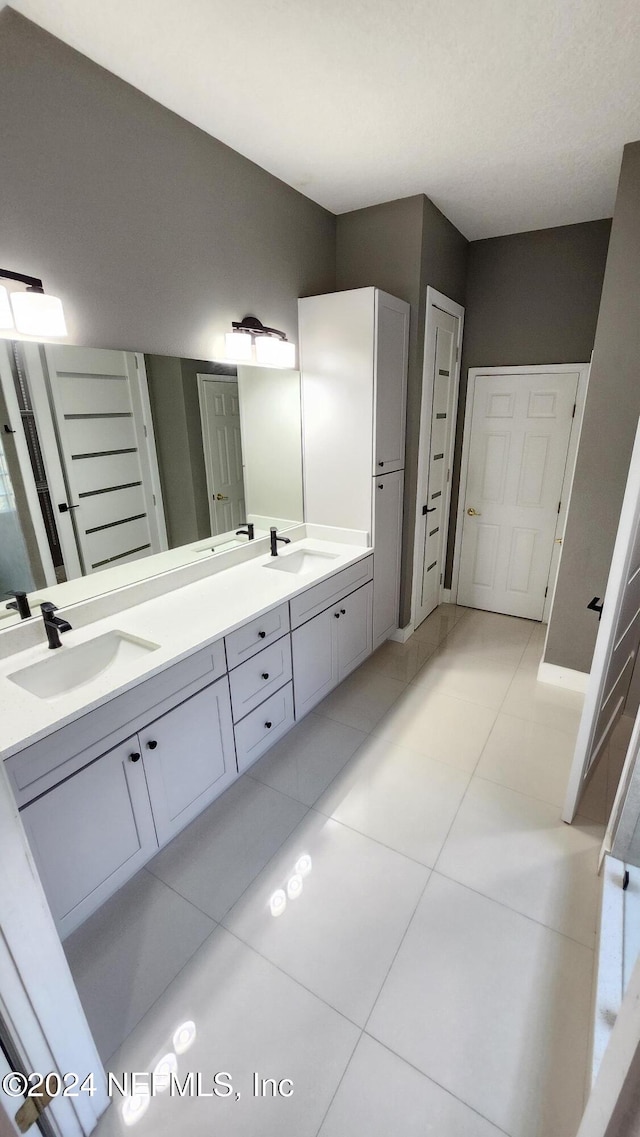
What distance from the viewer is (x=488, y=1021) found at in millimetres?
1337

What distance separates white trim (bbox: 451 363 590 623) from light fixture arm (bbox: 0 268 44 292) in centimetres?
282

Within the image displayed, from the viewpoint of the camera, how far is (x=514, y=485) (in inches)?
142

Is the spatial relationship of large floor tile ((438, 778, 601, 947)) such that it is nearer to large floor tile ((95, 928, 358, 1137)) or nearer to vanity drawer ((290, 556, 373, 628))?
large floor tile ((95, 928, 358, 1137))

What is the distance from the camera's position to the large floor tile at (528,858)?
1.63m

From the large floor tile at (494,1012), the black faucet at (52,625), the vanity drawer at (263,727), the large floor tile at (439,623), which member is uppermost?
the black faucet at (52,625)

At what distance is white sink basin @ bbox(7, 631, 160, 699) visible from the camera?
5.20ft

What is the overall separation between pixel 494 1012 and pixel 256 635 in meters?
1.42

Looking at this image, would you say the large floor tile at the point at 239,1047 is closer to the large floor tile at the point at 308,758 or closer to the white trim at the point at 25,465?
the large floor tile at the point at 308,758

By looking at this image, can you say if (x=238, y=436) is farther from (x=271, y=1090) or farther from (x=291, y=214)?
(x=271, y=1090)

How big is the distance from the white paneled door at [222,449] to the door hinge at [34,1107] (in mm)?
1920

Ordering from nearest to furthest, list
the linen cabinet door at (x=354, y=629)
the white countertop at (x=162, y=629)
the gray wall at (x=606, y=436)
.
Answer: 1. the white countertop at (x=162, y=629)
2. the gray wall at (x=606, y=436)
3. the linen cabinet door at (x=354, y=629)

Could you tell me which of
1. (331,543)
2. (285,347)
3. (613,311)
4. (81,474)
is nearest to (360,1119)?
(81,474)

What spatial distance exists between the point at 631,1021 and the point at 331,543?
246 centimetres

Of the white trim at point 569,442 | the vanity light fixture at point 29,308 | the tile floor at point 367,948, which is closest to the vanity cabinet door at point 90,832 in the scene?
the tile floor at point 367,948
